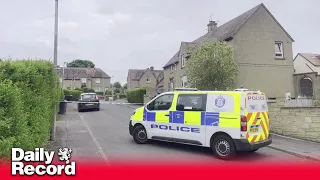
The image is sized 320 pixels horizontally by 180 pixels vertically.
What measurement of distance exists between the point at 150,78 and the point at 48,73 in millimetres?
69802

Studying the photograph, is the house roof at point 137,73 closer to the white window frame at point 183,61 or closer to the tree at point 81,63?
the tree at point 81,63

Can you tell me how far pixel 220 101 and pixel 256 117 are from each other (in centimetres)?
116

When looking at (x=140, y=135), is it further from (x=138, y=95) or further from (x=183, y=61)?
(x=138, y=95)

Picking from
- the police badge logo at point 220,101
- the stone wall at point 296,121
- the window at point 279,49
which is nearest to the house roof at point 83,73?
the window at point 279,49

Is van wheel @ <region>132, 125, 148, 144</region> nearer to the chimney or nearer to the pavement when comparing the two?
the pavement

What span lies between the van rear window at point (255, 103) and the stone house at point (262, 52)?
51.4 ft

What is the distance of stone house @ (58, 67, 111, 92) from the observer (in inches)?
3167

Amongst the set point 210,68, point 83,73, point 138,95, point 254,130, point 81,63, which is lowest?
point 254,130

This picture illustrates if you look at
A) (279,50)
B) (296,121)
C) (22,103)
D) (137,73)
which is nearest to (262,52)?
(279,50)

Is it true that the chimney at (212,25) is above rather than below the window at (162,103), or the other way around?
above

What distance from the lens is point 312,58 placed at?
43812mm

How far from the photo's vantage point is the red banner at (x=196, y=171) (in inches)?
252

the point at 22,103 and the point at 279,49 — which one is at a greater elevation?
the point at 279,49

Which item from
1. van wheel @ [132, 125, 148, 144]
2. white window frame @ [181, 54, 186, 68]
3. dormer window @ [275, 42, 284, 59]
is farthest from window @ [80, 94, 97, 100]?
dormer window @ [275, 42, 284, 59]
